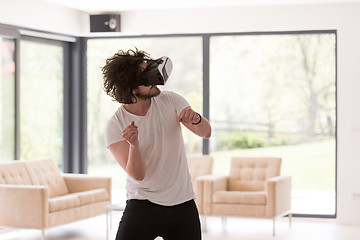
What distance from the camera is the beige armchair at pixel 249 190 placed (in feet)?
21.6

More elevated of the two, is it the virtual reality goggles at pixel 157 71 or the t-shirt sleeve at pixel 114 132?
the virtual reality goggles at pixel 157 71

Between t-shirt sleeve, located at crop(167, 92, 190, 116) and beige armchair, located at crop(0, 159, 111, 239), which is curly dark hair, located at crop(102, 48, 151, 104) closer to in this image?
t-shirt sleeve, located at crop(167, 92, 190, 116)

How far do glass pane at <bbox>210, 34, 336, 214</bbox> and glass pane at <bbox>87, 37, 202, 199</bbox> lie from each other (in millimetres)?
223

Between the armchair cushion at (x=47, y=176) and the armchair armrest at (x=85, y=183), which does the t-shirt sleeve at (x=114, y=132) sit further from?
the armchair armrest at (x=85, y=183)

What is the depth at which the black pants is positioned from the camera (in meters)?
2.45

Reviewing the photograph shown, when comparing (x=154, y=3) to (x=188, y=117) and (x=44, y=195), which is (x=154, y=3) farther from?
(x=188, y=117)

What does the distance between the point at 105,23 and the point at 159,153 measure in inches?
225

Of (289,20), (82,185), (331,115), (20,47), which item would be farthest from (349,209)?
(20,47)

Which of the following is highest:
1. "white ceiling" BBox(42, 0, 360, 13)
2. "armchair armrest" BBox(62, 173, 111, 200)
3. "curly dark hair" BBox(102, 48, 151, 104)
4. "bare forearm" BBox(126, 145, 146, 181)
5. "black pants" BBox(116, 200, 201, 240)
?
"white ceiling" BBox(42, 0, 360, 13)

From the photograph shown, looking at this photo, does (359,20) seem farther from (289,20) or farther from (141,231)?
(141,231)

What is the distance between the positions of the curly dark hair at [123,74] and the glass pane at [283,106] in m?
5.45

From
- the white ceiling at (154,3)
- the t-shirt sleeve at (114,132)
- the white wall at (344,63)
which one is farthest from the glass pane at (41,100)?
the t-shirt sleeve at (114,132)

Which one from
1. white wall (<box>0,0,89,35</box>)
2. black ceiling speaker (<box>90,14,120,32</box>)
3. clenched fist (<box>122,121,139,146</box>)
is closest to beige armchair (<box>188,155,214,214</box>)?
black ceiling speaker (<box>90,14,120,32</box>)

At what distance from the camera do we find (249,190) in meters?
7.09
